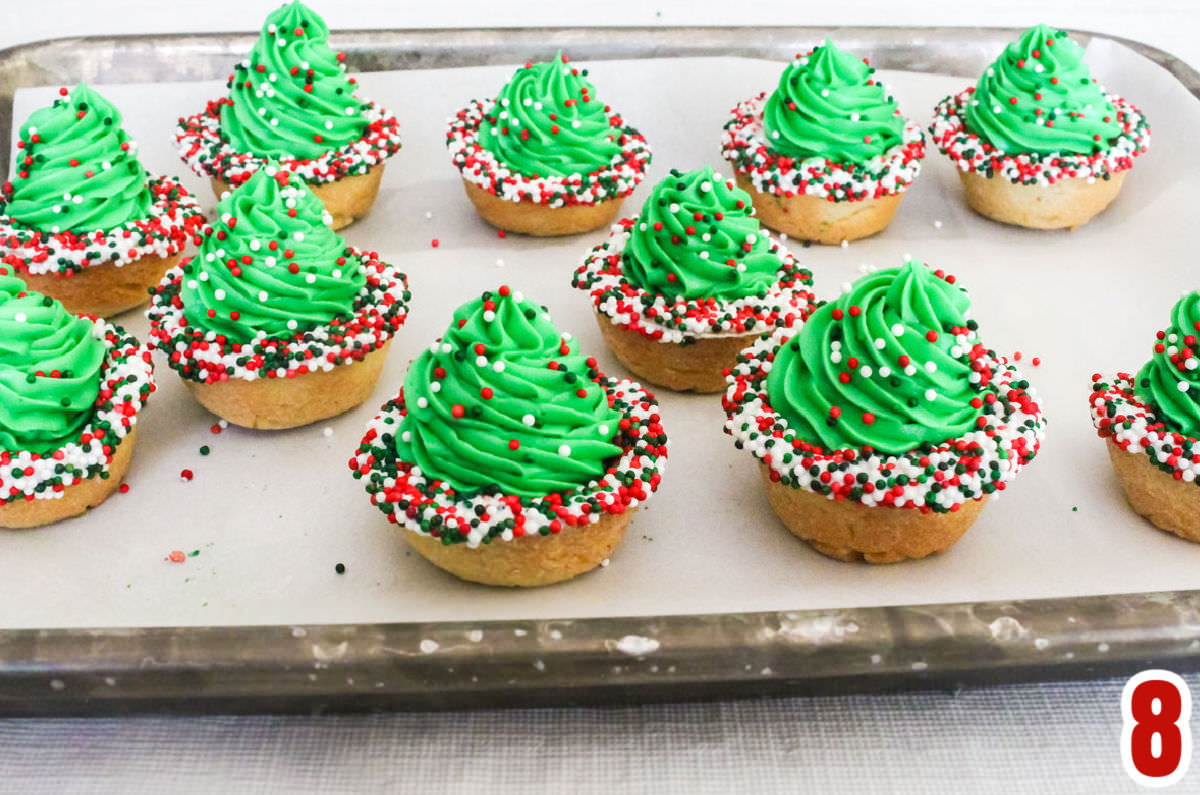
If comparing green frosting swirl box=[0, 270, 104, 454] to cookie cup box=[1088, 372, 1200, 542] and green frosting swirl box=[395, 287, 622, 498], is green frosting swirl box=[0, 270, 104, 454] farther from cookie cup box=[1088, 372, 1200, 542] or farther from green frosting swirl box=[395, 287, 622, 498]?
cookie cup box=[1088, 372, 1200, 542]

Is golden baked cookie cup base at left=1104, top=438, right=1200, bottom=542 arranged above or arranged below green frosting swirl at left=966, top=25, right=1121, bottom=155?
below

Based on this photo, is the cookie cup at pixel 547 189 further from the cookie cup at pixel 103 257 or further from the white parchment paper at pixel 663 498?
the cookie cup at pixel 103 257

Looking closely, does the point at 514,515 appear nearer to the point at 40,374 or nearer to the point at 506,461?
the point at 506,461

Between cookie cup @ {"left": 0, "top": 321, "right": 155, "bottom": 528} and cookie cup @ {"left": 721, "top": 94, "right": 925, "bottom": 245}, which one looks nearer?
cookie cup @ {"left": 0, "top": 321, "right": 155, "bottom": 528}

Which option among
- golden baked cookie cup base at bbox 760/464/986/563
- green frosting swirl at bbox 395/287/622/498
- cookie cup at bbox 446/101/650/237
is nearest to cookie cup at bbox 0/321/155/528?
green frosting swirl at bbox 395/287/622/498

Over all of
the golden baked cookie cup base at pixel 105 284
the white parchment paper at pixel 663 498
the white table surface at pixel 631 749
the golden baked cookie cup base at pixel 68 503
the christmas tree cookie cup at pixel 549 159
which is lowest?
the white table surface at pixel 631 749

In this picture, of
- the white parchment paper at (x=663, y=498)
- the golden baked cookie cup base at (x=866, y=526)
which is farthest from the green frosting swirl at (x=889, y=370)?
the white parchment paper at (x=663, y=498)
